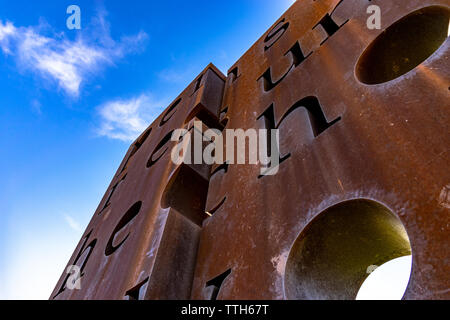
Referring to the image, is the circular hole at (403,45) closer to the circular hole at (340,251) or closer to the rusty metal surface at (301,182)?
the rusty metal surface at (301,182)

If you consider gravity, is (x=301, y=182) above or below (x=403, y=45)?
above

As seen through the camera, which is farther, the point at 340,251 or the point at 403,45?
the point at 403,45

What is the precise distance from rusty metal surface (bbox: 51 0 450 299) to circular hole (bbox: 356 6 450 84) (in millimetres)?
68

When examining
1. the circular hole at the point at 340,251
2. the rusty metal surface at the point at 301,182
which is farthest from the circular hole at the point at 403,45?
the circular hole at the point at 340,251

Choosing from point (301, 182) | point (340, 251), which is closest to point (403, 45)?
point (301, 182)

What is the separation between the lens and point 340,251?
2377mm

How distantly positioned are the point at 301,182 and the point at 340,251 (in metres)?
0.56

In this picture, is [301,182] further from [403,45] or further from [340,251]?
[403,45]

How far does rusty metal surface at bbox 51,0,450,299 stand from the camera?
73.2 inches

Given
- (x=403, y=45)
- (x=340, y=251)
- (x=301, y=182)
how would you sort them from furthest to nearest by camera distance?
(x=403, y=45)
(x=301, y=182)
(x=340, y=251)

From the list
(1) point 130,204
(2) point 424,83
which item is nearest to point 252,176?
(2) point 424,83

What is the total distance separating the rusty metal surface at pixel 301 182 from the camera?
186cm

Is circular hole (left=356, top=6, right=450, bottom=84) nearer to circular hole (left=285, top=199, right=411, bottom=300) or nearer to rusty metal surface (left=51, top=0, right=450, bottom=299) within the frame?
rusty metal surface (left=51, top=0, right=450, bottom=299)

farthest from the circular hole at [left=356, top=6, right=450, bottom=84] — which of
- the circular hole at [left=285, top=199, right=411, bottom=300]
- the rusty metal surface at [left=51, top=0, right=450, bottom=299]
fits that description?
the circular hole at [left=285, top=199, right=411, bottom=300]
